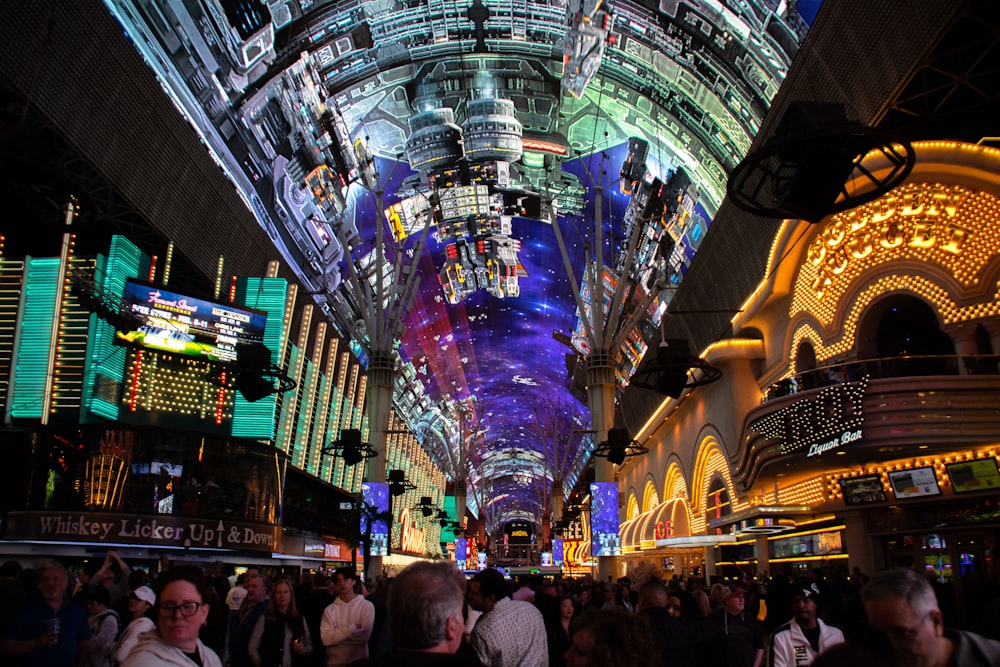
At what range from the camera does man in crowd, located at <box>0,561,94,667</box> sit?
4.24 metres

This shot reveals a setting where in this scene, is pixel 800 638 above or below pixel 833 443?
below

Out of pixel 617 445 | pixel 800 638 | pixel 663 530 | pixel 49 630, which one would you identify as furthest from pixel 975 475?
pixel 663 530

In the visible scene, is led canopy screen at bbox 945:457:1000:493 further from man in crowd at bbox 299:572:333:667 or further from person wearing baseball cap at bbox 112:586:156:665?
person wearing baseball cap at bbox 112:586:156:665

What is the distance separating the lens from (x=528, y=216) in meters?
31.3

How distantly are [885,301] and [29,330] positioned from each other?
17885 mm

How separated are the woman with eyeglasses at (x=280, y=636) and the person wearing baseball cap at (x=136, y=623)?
2.66 ft

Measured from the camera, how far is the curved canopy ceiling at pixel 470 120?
18219 millimetres

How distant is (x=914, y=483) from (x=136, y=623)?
1464 cm

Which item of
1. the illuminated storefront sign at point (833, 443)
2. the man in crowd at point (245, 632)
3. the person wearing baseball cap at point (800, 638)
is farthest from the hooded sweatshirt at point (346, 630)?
the illuminated storefront sign at point (833, 443)

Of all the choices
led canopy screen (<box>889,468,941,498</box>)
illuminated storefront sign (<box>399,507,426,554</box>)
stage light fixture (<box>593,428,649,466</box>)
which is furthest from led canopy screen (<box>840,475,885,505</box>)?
illuminated storefront sign (<box>399,507,426,554</box>)

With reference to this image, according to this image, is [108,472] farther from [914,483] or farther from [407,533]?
[407,533]

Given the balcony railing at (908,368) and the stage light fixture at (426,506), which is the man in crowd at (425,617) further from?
the stage light fixture at (426,506)

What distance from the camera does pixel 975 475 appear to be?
45.1 ft

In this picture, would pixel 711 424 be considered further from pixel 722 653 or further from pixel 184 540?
pixel 722 653
